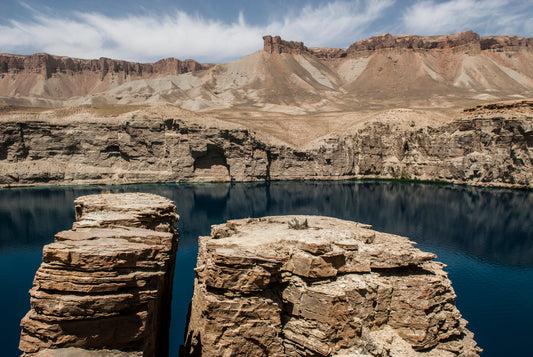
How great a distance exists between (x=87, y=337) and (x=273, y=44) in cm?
19402

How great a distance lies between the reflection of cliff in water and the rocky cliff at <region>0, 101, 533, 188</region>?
614 centimetres

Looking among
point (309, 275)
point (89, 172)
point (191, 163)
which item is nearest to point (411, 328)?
point (309, 275)

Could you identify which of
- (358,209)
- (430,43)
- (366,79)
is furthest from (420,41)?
(358,209)

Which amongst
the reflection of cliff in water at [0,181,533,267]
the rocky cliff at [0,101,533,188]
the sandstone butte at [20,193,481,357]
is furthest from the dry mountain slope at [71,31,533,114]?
the sandstone butte at [20,193,481,357]

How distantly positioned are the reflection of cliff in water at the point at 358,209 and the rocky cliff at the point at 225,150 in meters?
6.14

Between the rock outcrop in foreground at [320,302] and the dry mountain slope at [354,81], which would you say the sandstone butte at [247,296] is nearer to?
the rock outcrop in foreground at [320,302]

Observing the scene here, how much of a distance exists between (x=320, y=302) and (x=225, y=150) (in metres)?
67.5

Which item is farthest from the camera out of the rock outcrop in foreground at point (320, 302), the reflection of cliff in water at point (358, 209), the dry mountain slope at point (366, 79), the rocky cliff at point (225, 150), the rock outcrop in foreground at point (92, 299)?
the dry mountain slope at point (366, 79)

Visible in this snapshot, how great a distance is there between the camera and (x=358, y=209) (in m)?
50.3

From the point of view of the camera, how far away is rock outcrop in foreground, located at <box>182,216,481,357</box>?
12.7 m

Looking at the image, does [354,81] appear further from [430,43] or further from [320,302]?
[320,302]

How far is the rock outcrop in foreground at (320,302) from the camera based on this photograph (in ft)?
41.6

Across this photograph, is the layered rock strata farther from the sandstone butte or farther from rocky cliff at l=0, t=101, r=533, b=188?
the sandstone butte

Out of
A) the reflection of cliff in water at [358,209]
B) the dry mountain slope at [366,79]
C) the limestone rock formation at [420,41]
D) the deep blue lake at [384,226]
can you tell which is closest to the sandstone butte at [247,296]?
the deep blue lake at [384,226]
